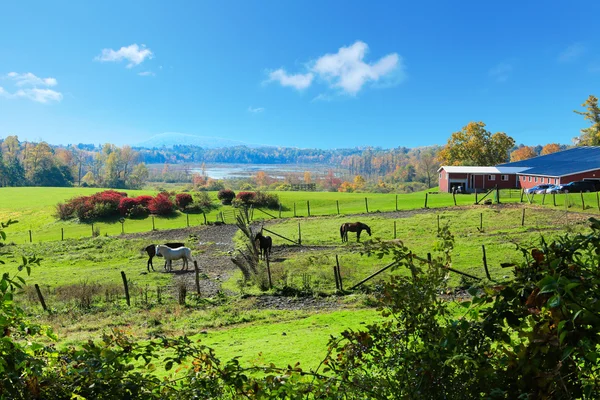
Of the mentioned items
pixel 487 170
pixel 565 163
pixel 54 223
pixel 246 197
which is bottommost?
pixel 54 223

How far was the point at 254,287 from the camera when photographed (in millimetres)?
17047

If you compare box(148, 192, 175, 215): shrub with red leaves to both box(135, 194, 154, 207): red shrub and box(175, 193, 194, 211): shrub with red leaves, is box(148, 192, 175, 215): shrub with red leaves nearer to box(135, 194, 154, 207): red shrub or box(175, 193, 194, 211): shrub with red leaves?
box(135, 194, 154, 207): red shrub

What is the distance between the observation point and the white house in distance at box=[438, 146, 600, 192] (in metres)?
52.6

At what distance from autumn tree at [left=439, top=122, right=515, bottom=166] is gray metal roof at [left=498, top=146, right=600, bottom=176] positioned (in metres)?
10.1

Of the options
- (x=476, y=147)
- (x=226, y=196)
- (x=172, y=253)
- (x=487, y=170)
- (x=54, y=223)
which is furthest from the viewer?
(x=476, y=147)

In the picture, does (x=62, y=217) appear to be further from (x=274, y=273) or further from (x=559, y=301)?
(x=559, y=301)

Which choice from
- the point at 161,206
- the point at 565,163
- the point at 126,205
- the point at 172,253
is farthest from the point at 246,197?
the point at 565,163

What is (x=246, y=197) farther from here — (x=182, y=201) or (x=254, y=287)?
(x=254, y=287)

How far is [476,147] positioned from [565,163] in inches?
704

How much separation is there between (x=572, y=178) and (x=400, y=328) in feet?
178

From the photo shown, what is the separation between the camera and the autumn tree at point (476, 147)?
71562mm

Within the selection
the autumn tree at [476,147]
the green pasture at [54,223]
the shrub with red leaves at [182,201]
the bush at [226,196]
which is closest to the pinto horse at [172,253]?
the green pasture at [54,223]

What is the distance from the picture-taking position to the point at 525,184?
2168 inches

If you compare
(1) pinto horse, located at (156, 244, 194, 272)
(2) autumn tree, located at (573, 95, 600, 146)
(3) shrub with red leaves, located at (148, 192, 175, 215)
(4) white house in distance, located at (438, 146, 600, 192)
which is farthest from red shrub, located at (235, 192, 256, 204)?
(2) autumn tree, located at (573, 95, 600, 146)
